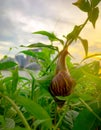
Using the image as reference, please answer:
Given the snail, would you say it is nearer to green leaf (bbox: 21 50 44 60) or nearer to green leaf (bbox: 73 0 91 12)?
green leaf (bbox: 73 0 91 12)

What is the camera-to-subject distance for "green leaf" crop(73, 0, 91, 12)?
0.32 metres

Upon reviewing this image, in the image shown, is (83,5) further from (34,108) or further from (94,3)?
(34,108)

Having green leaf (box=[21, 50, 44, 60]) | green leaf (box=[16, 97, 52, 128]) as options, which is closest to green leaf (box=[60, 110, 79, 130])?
green leaf (box=[16, 97, 52, 128])

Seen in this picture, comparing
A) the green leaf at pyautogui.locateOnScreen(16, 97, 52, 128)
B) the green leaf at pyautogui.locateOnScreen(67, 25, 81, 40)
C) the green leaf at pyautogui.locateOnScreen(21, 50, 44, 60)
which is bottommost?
the green leaf at pyautogui.locateOnScreen(16, 97, 52, 128)

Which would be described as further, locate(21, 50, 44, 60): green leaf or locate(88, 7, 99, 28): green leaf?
locate(21, 50, 44, 60): green leaf

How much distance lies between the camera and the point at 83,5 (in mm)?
325

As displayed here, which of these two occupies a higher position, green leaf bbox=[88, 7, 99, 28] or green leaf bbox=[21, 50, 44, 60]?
green leaf bbox=[88, 7, 99, 28]

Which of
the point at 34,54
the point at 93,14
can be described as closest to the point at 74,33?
the point at 93,14

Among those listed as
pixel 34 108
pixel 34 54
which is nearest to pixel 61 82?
pixel 34 108

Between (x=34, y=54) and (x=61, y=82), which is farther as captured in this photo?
(x=34, y=54)

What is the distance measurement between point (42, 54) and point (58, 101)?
1.05ft

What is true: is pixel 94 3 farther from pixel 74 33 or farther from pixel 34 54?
pixel 34 54

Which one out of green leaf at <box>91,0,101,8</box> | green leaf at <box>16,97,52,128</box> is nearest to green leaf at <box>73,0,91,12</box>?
green leaf at <box>91,0,101,8</box>

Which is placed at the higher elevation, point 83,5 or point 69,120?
point 83,5
